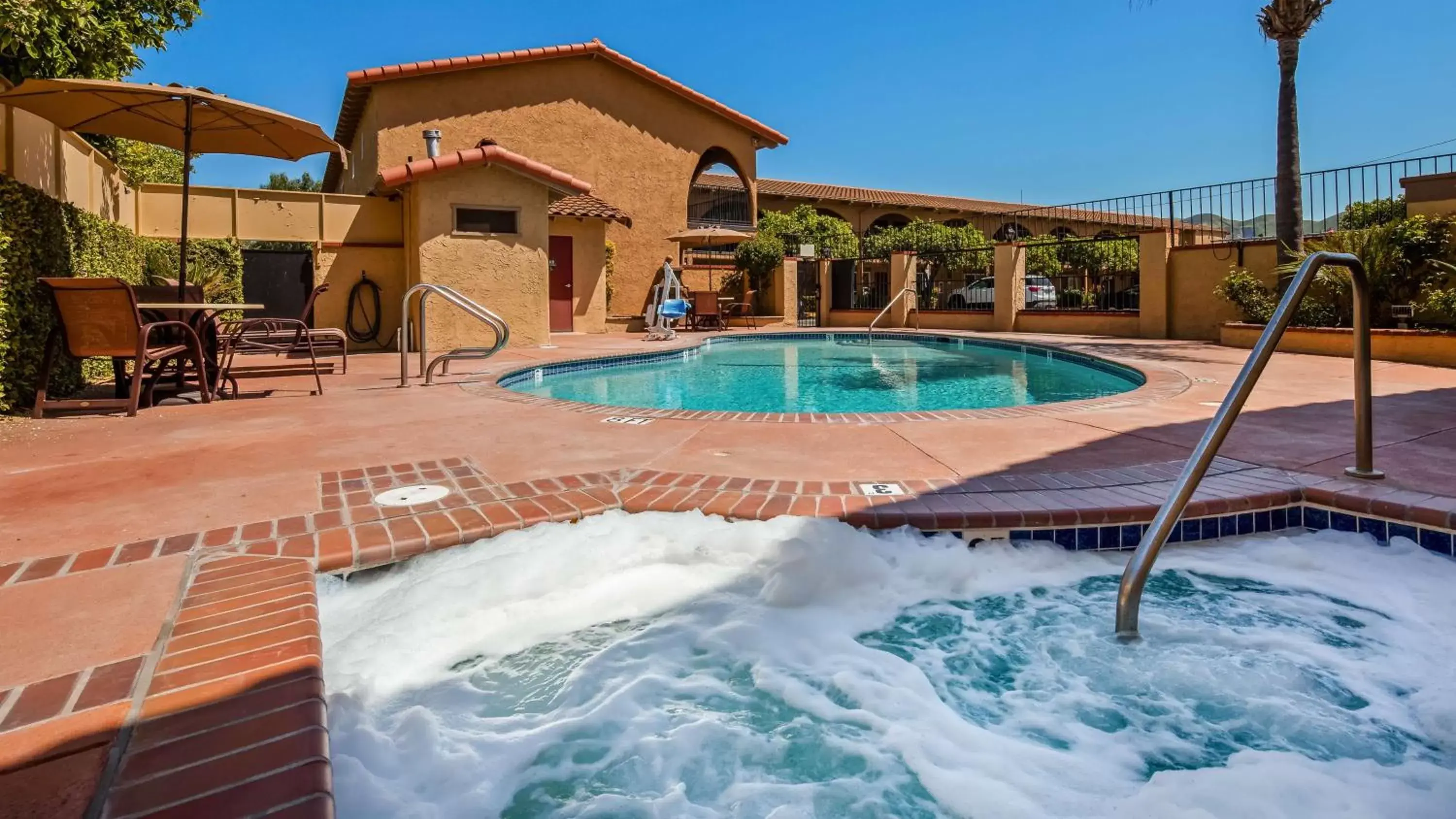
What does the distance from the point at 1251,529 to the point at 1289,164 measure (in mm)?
10188

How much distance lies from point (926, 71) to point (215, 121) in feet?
63.0

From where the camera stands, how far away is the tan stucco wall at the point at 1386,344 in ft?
25.3

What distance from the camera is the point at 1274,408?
510 centimetres

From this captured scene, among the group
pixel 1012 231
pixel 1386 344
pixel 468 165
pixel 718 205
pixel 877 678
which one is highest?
pixel 718 205

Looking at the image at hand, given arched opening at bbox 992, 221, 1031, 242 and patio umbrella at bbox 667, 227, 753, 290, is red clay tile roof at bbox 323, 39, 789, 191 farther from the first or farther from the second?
arched opening at bbox 992, 221, 1031, 242

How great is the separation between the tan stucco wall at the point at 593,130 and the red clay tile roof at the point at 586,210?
5.85ft

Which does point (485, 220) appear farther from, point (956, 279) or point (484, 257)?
point (956, 279)

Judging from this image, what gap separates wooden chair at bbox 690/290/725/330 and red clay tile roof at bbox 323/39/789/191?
18.2ft

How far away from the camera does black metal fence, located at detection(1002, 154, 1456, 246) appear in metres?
9.91

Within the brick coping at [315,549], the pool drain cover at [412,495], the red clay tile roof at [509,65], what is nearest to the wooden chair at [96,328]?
the brick coping at [315,549]

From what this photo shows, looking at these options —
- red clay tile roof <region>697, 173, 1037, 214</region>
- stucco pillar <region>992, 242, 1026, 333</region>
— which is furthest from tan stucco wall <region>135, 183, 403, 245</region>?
red clay tile roof <region>697, 173, 1037, 214</region>

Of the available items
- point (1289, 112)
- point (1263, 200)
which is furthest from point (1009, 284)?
point (1289, 112)

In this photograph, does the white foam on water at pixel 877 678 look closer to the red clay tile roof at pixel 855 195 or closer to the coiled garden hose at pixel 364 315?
the coiled garden hose at pixel 364 315

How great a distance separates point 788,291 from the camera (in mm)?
19656
